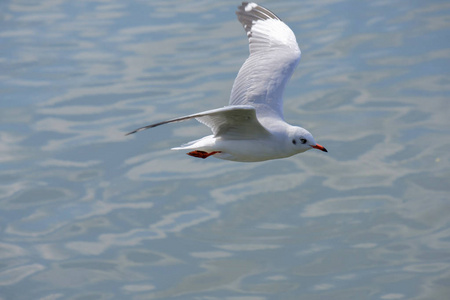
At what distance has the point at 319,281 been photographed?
34.6 feet

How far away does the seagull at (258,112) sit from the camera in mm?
7212

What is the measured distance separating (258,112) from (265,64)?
0.87 meters

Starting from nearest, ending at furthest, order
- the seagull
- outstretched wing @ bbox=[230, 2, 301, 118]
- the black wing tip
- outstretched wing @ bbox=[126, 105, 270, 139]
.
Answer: outstretched wing @ bbox=[126, 105, 270, 139]
the seagull
outstretched wing @ bbox=[230, 2, 301, 118]
the black wing tip

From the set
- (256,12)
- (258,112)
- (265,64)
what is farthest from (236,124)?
(256,12)

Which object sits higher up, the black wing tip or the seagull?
the black wing tip

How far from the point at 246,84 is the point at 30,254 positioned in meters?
4.54

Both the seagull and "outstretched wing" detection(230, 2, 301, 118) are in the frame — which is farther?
"outstretched wing" detection(230, 2, 301, 118)

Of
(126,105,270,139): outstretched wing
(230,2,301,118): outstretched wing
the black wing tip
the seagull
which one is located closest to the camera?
(126,105,270,139): outstretched wing

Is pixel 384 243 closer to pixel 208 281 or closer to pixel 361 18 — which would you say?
pixel 208 281

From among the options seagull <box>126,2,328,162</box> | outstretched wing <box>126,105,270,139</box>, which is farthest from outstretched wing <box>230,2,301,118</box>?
outstretched wing <box>126,105,270,139</box>

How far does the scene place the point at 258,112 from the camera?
7.83 meters

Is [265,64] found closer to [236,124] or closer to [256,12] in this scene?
[256,12]

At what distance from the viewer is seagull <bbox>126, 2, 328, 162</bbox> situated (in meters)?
7.21

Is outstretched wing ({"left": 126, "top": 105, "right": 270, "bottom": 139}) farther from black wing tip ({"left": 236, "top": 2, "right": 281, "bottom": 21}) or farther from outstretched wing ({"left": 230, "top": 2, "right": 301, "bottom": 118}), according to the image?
black wing tip ({"left": 236, "top": 2, "right": 281, "bottom": 21})
